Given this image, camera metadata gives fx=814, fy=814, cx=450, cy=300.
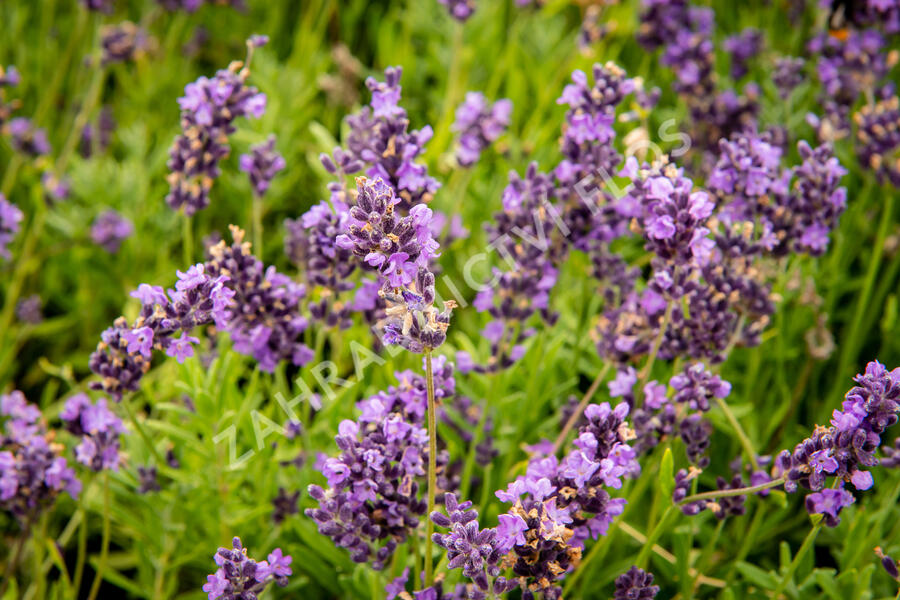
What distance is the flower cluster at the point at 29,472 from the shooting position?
1.89m

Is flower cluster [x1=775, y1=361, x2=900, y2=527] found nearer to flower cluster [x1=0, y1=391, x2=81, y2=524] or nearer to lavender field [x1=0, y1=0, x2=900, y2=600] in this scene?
lavender field [x1=0, y1=0, x2=900, y2=600]

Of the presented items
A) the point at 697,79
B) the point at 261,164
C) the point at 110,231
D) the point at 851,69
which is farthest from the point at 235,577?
the point at 851,69

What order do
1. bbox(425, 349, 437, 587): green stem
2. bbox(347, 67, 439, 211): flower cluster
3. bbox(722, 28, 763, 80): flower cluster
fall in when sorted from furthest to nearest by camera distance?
bbox(722, 28, 763, 80): flower cluster
bbox(347, 67, 439, 211): flower cluster
bbox(425, 349, 437, 587): green stem

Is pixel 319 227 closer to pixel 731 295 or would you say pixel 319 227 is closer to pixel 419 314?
pixel 419 314

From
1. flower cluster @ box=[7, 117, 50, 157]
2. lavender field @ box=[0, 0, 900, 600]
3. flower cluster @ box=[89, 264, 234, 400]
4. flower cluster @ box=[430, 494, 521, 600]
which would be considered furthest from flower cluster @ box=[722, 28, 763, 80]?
flower cluster @ box=[7, 117, 50, 157]

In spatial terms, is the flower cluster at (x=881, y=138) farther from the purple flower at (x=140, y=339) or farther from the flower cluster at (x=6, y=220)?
the flower cluster at (x=6, y=220)

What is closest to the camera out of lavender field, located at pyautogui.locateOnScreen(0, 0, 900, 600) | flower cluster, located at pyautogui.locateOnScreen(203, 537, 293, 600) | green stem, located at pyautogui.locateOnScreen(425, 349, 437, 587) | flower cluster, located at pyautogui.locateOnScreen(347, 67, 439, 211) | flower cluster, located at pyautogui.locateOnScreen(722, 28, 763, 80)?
green stem, located at pyautogui.locateOnScreen(425, 349, 437, 587)

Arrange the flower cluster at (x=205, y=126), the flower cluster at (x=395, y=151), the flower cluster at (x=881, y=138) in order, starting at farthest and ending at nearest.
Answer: the flower cluster at (x=881, y=138) → the flower cluster at (x=205, y=126) → the flower cluster at (x=395, y=151)

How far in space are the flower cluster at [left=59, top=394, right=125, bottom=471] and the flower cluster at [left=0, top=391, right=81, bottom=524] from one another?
6 cm

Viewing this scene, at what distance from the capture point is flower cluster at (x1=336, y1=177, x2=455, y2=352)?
1.31 m

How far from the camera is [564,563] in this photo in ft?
4.75

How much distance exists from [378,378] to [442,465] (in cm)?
68

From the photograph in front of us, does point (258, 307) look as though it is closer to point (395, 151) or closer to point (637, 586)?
point (395, 151)

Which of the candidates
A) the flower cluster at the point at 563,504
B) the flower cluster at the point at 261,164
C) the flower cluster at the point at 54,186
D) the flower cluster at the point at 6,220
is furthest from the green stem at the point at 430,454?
the flower cluster at the point at 54,186
